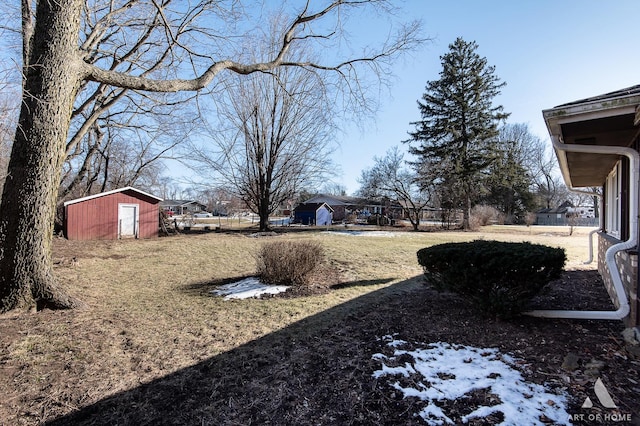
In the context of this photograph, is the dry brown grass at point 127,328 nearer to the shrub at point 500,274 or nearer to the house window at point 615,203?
the shrub at point 500,274

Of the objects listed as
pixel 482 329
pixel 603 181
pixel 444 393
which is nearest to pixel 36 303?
pixel 444 393

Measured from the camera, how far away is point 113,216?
1658 cm

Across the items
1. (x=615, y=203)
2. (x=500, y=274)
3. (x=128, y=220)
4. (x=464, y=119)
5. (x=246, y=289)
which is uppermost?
(x=464, y=119)

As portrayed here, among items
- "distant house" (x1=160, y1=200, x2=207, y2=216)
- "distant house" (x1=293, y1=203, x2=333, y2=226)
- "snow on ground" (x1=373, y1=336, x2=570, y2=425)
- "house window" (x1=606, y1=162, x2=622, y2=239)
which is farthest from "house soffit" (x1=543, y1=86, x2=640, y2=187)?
"distant house" (x1=160, y1=200, x2=207, y2=216)

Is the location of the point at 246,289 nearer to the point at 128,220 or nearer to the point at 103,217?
the point at 103,217

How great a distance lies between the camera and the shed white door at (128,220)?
16.8m

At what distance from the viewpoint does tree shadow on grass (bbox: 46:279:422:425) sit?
7.64 ft

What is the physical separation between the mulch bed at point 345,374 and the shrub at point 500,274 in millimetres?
305

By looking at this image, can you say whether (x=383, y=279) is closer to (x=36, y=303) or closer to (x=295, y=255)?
(x=295, y=255)

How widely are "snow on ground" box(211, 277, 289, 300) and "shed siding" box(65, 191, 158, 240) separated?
1303 cm

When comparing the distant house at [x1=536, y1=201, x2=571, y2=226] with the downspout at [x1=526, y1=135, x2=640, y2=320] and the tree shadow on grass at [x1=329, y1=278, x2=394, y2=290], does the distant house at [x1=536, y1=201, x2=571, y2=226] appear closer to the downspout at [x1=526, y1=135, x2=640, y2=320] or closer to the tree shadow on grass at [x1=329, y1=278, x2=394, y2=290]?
the tree shadow on grass at [x1=329, y1=278, x2=394, y2=290]

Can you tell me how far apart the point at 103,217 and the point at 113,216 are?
43 cm

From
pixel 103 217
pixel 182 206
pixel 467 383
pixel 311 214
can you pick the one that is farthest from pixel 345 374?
pixel 182 206

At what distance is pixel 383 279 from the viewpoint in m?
7.07
